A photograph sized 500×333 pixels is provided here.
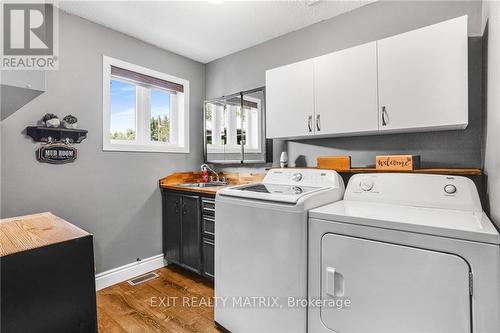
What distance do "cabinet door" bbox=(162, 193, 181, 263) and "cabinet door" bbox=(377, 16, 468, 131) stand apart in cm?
210

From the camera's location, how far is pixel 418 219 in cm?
120

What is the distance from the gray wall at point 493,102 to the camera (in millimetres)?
1202

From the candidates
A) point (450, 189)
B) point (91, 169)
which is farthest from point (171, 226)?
point (450, 189)

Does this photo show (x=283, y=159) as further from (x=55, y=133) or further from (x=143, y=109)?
(x=55, y=133)

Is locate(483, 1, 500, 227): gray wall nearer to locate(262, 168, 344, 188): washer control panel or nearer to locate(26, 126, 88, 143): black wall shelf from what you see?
locate(262, 168, 344, 188): washer control panel

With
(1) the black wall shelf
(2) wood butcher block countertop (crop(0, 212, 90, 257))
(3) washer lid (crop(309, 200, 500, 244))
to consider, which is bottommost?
(2) wood butcher block countertop (crop(0, 212, 90, 257))

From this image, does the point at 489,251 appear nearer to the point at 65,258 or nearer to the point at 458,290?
the point at 458,290

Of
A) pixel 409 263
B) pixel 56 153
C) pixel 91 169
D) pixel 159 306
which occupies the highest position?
pixel 56 153

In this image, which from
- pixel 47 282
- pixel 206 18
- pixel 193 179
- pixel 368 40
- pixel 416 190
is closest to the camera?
pixel 47 282

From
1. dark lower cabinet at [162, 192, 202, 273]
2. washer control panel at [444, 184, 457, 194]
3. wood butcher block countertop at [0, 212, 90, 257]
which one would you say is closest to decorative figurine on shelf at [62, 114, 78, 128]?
wood butcher block countertop at [0, 212, 90, 257]

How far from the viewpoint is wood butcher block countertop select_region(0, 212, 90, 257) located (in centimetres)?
92

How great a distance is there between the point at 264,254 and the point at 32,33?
2350 mm

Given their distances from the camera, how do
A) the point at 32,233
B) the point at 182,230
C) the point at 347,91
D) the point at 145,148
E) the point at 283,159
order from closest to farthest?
the point at 32,233, the point at 347,91, the point at 283,159, the point at 182,230, the point at 145,148

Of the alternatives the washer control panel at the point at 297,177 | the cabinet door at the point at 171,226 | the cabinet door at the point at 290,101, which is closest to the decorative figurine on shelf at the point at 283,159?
the cabinet door at the point at 290,101
